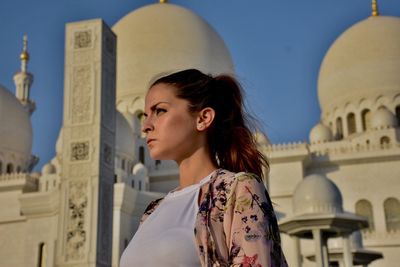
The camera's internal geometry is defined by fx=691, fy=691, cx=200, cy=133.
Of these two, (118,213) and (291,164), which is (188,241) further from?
(291,164)

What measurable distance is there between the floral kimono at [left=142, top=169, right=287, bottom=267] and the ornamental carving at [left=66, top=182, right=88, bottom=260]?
9.04 m

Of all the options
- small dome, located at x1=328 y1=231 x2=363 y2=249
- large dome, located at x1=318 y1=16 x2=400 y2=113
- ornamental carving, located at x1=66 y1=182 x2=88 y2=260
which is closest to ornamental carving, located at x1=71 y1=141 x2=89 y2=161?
ornamental carving, located at x1=66 y1=182 x2=88 y2=260

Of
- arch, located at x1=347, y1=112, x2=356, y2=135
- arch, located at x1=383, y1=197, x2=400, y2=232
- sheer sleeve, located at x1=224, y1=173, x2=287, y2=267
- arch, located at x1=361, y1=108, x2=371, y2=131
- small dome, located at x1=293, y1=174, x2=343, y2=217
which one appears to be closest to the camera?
sheer sleeve, located at x1=224, y1=173, x2=287, y2=267

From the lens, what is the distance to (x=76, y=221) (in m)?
10.2

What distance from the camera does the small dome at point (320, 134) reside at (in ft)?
74.0

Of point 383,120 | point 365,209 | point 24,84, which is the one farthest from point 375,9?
point 24,84

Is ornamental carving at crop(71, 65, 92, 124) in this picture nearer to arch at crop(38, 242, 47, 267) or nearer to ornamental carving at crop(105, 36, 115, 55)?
ornamental carving at crop(105, 36, 115, 55)

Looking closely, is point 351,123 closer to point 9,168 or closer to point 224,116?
point 9,168

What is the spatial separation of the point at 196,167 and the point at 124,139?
19.5 m

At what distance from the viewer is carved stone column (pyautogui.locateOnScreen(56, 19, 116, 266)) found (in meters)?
10.1

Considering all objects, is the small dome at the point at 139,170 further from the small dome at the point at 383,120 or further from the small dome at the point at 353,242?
the small dome at the point at 383,120

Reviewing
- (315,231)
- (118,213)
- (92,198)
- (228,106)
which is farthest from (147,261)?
(118,213)

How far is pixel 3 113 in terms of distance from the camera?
79.7 feet

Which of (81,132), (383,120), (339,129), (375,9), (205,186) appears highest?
(375,9)
